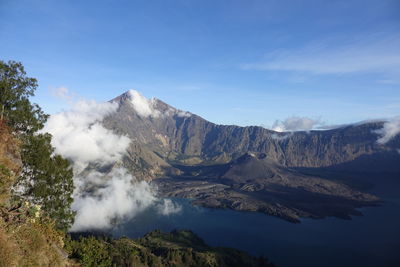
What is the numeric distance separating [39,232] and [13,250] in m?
3.26

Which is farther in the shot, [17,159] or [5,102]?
[5,102]

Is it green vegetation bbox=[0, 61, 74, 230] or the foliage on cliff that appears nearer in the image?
the foliage on cliff

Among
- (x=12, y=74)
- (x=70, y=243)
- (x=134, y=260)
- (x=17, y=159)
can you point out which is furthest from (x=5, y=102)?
(x=134, y=260)

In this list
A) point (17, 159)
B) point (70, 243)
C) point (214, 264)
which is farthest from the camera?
point (214, 264)

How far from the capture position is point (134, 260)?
176m

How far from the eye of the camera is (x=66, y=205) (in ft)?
134

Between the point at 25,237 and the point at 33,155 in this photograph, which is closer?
the point at 25,237

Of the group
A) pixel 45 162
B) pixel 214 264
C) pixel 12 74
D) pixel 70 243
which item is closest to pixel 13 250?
pixel 70 243

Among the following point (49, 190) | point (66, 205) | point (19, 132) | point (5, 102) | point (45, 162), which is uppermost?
point (5, 102)

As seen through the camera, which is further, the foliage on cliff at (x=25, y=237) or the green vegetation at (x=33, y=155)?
the green vegetation at (x=33, y=155)

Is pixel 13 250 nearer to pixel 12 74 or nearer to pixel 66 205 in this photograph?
pixel 66 205

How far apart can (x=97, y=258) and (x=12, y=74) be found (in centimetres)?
2874

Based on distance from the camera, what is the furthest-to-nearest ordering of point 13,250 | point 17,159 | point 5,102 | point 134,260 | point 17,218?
point 134,260 → point 5,102 → point 17,159 → point 17,218 → point 13,250

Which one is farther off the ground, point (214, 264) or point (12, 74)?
point (12, 74)
